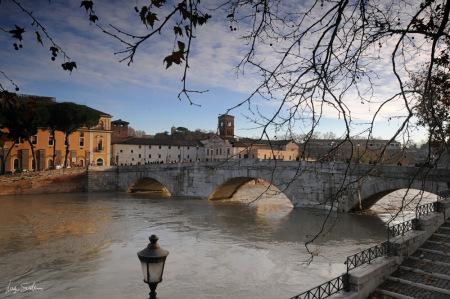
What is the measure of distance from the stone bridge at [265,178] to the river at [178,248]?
1.59 meters

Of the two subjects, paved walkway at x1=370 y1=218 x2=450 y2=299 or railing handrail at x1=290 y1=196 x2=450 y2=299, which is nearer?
railing handrail at x1=290 y1=196 x2=450 y2=299

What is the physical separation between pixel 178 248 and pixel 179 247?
17 cm

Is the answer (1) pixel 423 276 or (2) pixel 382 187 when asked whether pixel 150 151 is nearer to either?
(2) pixel 382 187

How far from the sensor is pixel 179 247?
1711 cm

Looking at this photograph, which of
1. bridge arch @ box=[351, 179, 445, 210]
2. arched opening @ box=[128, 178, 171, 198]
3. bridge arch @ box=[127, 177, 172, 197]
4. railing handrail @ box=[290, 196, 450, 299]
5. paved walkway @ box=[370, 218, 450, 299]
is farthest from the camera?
arched opening @ box=[128, 178, 171, 198]

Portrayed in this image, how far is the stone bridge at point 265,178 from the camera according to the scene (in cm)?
2347

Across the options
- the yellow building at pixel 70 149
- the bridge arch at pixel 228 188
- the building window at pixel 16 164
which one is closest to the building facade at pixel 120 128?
the yellow building at pixel 70 149

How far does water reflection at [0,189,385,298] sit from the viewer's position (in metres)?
12.1

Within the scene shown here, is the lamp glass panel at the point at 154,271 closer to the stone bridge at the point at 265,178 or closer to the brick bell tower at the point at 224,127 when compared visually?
the brick bell tower at the point at 224,127

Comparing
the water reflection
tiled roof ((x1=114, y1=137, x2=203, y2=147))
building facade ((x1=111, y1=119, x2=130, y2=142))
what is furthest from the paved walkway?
building facade ((x1=111, y1=119, x2=130, y2=142))

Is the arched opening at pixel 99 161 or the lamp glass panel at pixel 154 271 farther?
the arched opening at pixel 99 161

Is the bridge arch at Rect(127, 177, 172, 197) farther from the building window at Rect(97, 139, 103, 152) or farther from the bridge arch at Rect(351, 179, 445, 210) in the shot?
the bridge arch at Rect(351, 179, 445, 210)

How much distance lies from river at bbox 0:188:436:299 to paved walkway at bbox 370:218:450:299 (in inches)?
72.4

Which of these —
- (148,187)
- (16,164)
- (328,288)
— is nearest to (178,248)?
(328,288)
